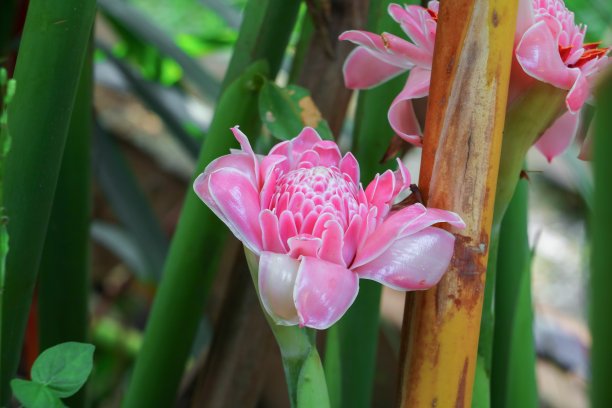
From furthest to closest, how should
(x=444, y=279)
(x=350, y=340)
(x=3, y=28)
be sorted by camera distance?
(x=3, y=28), (x=350, y=340), (x=444, y=279)

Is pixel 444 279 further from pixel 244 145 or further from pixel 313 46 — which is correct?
pixel 313 46

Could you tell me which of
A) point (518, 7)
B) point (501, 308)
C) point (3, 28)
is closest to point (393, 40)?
point (518, 7)

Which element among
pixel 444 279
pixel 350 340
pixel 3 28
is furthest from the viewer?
pixel 3 28

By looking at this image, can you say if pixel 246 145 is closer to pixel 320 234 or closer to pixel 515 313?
pixel 320 234

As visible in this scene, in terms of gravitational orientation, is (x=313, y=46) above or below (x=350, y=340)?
above

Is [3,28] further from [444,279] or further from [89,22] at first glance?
[444,279]

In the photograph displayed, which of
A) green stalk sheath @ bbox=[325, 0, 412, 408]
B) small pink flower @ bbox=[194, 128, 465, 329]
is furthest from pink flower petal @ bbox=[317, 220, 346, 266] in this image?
green stalk sheath @ bbox=[325, 0, 412, 408]

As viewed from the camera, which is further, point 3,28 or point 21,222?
point 3,28
